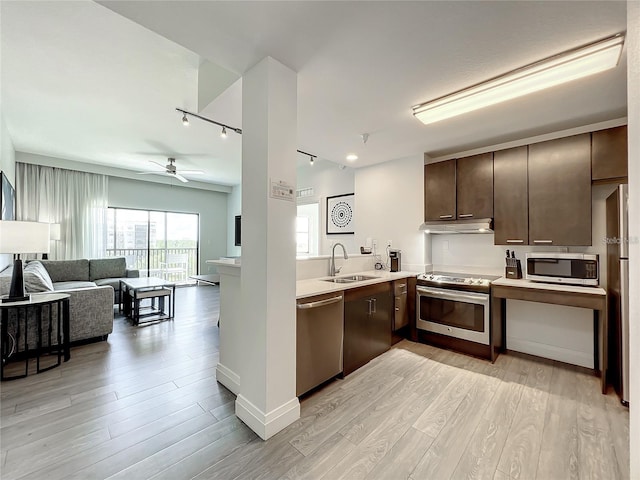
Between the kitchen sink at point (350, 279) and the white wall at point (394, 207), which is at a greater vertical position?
the white wall at point (394, 207)

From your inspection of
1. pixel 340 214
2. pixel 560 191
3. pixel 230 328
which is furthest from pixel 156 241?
pixel 560 191

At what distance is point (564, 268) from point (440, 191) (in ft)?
5.05

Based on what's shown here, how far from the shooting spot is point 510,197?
310 cm

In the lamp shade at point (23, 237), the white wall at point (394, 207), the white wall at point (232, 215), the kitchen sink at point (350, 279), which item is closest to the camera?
the lamp shade at point (23, 237)

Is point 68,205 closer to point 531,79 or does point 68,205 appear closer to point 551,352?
point 531,79

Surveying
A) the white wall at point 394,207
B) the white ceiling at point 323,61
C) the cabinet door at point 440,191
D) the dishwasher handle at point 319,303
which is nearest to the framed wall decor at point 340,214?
the white wall at point 394,207

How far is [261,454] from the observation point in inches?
64.9

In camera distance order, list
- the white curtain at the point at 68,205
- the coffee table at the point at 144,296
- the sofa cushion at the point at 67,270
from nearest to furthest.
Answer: the coffee table at the point at 144,296
the sofa cushion at the point at 67,270
the white curtain at the point at 68,205

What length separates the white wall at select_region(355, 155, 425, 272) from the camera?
12.6 ft

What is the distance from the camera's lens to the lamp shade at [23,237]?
7.88 feet

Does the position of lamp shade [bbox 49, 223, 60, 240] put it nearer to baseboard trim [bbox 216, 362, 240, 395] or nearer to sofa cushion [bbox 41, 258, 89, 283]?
sofa cushion [bbox 41, 258, 89, 283]

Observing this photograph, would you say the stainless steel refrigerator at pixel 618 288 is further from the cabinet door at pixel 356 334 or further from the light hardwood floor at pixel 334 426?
the cabinet door at pixel 356 334

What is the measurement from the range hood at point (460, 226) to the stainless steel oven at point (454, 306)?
23.3 inches

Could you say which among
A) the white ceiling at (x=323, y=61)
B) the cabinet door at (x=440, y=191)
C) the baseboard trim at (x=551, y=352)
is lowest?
the baseboard trim at (x=551, y=352)
